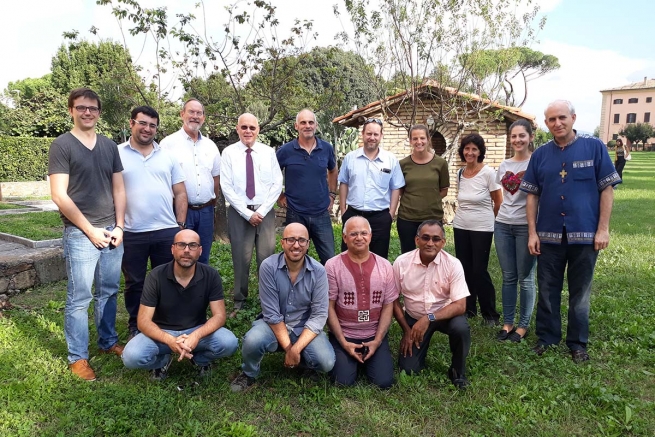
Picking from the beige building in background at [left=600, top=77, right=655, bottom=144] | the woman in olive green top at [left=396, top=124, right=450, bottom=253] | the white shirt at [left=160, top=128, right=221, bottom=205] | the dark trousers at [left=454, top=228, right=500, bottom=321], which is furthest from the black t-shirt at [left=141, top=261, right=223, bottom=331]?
the beige building in background at [left=600, top=77, right=655, bottom=144]

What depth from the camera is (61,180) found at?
10.5ft

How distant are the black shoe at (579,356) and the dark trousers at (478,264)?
93 cm

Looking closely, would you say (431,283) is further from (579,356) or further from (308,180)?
(308,180)

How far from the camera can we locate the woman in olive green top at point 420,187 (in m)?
4.56

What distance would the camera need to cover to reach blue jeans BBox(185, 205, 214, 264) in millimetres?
4508

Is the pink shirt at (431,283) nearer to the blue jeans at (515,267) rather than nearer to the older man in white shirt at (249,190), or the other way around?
the blue jeans at (515,267)

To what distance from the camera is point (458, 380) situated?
11.4 feet

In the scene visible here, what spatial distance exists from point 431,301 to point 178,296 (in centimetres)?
193

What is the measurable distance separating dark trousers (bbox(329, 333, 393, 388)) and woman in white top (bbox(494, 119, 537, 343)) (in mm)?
1407

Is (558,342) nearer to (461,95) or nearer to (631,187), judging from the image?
(461,95)

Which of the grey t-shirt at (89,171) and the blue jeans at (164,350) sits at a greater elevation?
the grey t-shirt at (89,171)

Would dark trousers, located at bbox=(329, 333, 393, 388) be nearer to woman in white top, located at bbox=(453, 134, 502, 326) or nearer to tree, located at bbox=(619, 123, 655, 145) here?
woman in white top, located at bbox=(453, 134, 502, 326)

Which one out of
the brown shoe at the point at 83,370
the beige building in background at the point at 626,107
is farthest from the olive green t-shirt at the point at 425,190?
the beige building in background at the point at 626,107

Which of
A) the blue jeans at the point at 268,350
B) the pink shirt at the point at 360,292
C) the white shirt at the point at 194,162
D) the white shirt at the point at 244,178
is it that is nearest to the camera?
the blue jeans at the point at 268,350
